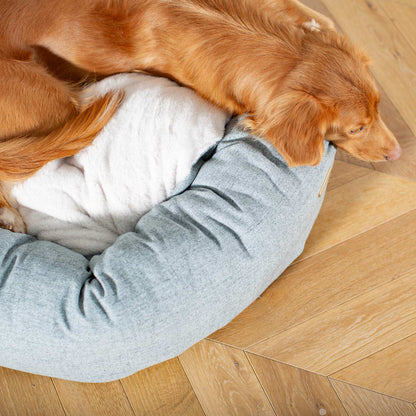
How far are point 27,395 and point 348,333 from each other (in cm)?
113

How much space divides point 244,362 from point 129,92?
1.03 m

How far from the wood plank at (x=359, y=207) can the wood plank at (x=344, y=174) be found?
0.7 inches

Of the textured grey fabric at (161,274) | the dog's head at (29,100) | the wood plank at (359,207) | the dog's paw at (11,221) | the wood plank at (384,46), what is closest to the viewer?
the textured grey fabric at (161,274)

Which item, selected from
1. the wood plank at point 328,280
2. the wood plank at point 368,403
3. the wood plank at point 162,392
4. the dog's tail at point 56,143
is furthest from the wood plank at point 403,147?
the wood plank at point 162,392

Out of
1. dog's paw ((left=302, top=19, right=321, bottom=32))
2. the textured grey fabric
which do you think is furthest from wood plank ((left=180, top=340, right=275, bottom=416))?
dog's paw ((left=302, top=19, right=321, bottom=32))

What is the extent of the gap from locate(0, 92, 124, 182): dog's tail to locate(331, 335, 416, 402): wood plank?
3.89 ft

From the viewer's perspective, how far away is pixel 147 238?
1.57 metres

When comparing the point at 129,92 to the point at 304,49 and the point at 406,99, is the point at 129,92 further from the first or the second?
the point at 406,99

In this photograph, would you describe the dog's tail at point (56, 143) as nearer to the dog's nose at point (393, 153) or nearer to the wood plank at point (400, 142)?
the dog's nose at point (393, 153)

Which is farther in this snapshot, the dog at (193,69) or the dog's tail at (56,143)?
the dog's tail at (56,143)

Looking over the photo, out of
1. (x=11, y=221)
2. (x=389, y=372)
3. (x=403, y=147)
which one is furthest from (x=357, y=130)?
(x=11, y=221)

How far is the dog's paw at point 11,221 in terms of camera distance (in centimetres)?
171

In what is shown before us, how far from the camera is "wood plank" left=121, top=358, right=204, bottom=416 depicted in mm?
1672

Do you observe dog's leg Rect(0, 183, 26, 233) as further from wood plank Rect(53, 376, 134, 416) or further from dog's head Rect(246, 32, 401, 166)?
dog's head Rect(246, 32, 401, 166)
